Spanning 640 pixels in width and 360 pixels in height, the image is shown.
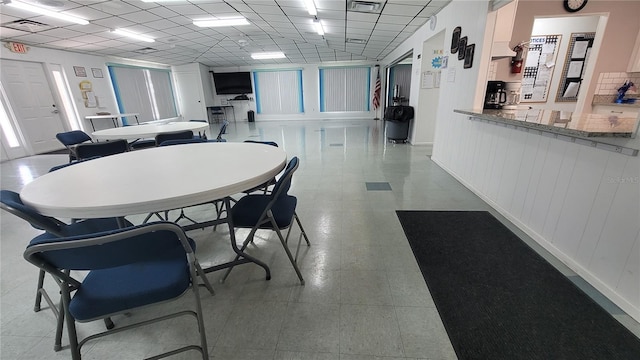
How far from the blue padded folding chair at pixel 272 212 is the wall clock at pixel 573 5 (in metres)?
4.27

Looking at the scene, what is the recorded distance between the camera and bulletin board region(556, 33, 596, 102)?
Answer: 13.6 ft

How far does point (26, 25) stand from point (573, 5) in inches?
352

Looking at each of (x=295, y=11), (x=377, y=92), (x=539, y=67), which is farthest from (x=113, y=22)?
(x=377, y=92)

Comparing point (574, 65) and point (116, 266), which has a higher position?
point (574, 65)

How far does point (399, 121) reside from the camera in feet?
20.5

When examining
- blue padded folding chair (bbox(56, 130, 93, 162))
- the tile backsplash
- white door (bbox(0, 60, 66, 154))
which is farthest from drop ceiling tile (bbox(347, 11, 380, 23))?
white door (bbox(0, 60, 66, 154))

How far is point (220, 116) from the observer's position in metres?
13.1

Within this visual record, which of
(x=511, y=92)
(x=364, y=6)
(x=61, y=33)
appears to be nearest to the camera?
(x=511, y=92)

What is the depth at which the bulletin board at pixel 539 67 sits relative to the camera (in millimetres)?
4238

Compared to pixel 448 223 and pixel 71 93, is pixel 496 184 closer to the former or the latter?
pixel 448 223

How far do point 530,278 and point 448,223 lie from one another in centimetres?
82

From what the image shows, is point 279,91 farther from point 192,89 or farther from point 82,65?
point 82,65

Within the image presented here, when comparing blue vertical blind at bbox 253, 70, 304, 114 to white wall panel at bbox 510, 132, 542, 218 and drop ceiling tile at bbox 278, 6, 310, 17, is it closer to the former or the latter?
drop ceiling tile at bbox 278, 6, 310, 17

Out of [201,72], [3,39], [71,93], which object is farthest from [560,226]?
[201,72]
